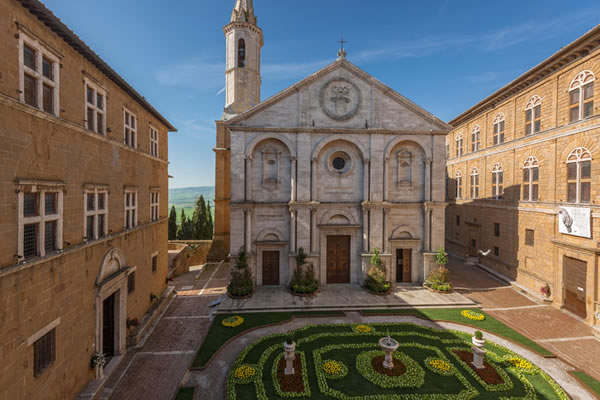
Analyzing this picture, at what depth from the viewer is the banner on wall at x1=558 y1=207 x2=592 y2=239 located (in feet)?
53.9

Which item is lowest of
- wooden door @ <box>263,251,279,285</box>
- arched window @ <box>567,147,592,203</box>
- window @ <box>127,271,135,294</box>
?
wooden door @ <box>263,251,279,285</box>

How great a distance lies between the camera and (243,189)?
20.9 meters

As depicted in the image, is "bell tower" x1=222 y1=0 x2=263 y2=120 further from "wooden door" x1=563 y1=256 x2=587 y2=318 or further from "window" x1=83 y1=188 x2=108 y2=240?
"wooden door" x1=563 y1=256 x2=587 y2=318

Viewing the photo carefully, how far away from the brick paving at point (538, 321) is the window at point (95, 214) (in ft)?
73.4

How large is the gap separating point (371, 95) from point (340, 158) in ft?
18.7

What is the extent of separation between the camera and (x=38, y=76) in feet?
26.9

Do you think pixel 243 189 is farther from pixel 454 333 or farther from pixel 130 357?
pixel 454 333

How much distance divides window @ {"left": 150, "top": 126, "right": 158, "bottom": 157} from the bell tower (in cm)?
1219

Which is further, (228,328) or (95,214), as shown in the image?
(228,328)

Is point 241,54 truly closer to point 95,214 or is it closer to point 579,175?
point 95,214

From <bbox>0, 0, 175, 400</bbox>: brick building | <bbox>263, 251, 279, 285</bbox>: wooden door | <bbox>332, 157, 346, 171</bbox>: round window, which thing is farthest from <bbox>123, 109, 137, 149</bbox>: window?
<bbox>332, 157, 346, 171</bbox>: round window

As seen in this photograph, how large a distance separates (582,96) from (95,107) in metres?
27.6

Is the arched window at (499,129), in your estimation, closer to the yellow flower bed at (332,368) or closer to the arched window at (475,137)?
the arched window at (475,137)

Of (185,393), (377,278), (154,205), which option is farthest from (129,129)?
(377,278)
